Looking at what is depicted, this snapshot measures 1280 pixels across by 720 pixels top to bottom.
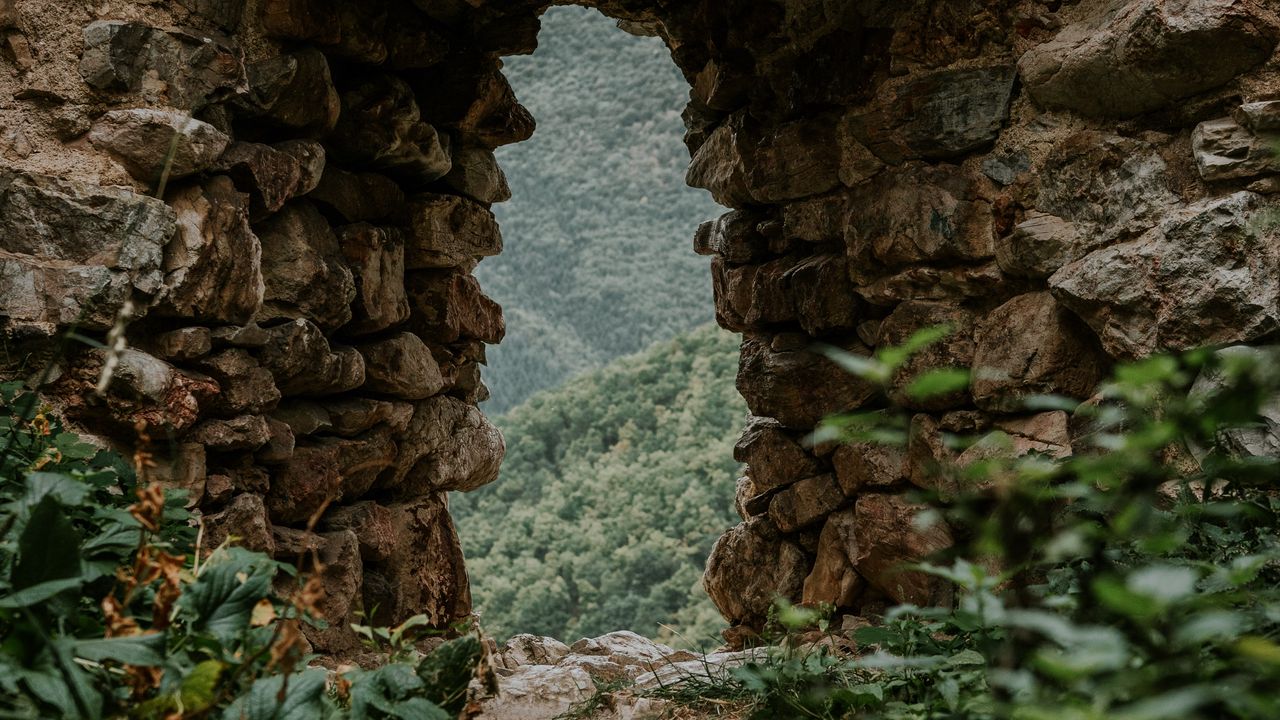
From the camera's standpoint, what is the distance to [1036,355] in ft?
8.72

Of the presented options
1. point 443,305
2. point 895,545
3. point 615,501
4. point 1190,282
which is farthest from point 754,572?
point 615,501

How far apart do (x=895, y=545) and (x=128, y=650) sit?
2481 mm

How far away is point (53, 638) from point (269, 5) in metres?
2.28

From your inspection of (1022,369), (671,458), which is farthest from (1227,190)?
(671,458)

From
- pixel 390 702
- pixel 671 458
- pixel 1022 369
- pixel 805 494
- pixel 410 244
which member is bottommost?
pixel 671 458

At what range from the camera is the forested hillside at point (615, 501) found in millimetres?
9516

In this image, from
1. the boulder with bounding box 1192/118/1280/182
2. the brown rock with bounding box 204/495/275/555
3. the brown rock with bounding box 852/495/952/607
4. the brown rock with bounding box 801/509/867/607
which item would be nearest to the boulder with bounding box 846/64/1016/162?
the boulder with bounding box 1192/118/1280/182

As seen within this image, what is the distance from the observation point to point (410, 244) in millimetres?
3955

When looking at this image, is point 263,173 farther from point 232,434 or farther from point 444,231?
point 444,231

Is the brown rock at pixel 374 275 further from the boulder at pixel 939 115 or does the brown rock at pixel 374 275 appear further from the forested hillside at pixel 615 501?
the forested hillside at pixel 615 501

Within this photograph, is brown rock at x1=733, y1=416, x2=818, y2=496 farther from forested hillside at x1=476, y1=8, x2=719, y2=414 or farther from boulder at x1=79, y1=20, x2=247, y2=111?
forested hillside at x1=476, y1=8, x2=719, y2=414

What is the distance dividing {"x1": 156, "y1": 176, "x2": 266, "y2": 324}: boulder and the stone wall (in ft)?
0.03

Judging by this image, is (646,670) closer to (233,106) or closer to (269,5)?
(233,106)

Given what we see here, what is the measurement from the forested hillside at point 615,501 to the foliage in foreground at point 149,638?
6.96 m
